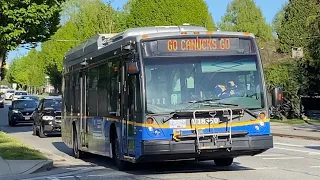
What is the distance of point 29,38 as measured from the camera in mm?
25188

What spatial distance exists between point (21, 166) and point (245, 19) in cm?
7325

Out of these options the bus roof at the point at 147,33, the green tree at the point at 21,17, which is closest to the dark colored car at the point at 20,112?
the green tree at the point at 21,17

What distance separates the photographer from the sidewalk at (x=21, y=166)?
13.9 m

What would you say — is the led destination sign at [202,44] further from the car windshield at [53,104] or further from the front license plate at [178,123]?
the car windshield at [53,104]

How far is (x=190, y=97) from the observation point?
1191 centimetres

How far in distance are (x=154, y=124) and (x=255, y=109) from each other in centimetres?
204

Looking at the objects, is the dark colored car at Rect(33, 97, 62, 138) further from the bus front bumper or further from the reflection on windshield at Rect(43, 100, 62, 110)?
the bus front bumper

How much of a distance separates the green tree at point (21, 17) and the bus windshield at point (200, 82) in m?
12.0

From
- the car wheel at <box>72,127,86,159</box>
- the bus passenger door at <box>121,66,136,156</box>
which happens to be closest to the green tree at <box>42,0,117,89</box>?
the car wheel at <box>72,127,86,159</box>

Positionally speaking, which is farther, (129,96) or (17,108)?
(17,108)

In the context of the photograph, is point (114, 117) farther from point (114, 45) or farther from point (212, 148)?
point (212, 148)

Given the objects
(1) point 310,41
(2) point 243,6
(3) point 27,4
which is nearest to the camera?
(3) point 27,4

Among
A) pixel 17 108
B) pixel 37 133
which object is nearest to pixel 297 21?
pixel 17 108

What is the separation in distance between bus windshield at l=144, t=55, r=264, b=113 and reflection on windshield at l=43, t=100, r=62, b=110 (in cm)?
1678
